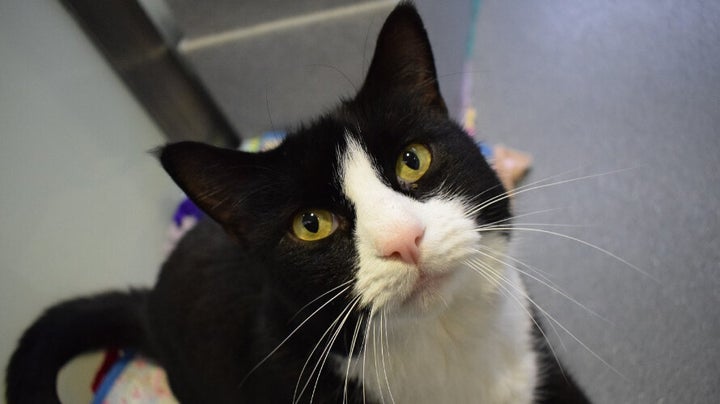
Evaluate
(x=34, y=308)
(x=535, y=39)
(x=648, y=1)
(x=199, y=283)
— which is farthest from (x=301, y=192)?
(x=535, y=39)

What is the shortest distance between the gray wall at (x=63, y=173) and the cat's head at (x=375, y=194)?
0.76m

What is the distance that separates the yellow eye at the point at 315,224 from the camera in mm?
705

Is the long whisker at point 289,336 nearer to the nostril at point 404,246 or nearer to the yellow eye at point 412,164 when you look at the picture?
the nostril at point 404,246

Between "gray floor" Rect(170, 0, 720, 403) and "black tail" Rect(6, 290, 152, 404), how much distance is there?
98 cm

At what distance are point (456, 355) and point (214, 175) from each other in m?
0.53

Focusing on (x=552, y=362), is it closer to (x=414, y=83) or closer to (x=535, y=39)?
(x=414, y=83)

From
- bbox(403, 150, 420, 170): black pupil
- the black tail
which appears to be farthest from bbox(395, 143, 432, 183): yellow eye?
the black tail

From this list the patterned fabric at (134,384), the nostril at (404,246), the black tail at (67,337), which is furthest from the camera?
the patterned fabric at (134,384)

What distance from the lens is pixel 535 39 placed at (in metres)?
1.83

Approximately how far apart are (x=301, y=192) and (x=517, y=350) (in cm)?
53

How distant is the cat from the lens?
25.1 inches

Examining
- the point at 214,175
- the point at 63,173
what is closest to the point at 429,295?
the point at 214,175

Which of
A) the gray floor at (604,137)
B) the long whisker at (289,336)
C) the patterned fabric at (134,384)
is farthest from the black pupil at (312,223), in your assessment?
the patterned fabric at (134,384)

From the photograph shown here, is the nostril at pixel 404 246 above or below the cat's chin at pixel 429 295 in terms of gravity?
above
